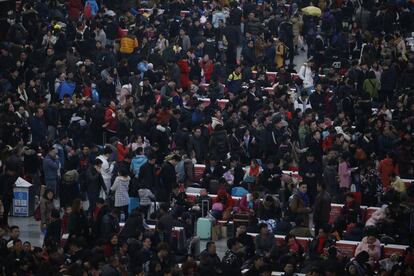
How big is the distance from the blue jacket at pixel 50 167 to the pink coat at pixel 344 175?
6.12 meters

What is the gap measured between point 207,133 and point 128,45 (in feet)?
25.9

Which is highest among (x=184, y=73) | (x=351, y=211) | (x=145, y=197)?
(x=184, y=73)

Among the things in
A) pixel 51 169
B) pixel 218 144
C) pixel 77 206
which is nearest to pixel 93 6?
pixel 218 144

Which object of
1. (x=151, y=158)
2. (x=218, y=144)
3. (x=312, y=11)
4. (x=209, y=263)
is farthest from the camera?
(x=312, y=11)

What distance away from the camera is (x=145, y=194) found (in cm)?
3158

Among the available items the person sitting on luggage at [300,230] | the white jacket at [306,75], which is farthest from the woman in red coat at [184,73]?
the person sitting on luggage at [300,230]

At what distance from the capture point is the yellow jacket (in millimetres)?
42469

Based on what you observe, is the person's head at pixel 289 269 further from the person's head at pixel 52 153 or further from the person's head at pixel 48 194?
the person's head at pixel 52 153

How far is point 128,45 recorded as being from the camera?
42.5 metres

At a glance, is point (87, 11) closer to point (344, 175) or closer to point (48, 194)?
point (344, 175)

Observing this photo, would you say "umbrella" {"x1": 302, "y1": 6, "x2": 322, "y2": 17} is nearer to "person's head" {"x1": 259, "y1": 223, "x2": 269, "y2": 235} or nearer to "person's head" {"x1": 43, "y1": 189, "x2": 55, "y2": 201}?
"person's head" {"x1": 43, "y1": 189, "x2": 55, "y2": 201}

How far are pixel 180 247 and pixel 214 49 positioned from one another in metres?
14.0

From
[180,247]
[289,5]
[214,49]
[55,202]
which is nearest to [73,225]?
[180,247]

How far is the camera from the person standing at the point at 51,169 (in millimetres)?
32562
